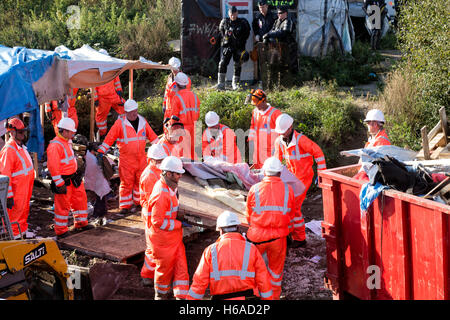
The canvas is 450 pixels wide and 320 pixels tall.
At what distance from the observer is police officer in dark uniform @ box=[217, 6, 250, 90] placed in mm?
13539

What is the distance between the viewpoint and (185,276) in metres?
6.37

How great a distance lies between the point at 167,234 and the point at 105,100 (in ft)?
22.0

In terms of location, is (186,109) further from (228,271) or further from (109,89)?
(228,271)

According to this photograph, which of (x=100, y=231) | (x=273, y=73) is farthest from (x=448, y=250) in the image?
(x=273, y=73)

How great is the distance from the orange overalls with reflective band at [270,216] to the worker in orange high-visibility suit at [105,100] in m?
6.77

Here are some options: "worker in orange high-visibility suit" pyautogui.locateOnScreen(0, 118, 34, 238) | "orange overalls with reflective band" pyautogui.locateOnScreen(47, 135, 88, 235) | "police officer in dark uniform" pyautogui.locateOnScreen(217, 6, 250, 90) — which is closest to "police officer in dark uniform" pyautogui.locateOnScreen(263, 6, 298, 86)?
"police officer in dark uniform" pyautogui.locateOnScreen(217, 6, 250, 90)

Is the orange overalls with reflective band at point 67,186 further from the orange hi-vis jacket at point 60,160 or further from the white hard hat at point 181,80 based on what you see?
the white hard hat at point 181,80

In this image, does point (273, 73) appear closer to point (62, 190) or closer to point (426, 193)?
point (62, 190)

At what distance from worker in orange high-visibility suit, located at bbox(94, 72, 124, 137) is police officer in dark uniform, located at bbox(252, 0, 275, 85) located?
362cm

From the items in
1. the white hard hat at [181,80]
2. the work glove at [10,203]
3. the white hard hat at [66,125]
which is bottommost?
the work glove at [10,203]

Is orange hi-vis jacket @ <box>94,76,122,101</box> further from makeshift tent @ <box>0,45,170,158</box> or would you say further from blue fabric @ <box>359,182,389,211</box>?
blue fabric @ <box>359,182,389,211</box>

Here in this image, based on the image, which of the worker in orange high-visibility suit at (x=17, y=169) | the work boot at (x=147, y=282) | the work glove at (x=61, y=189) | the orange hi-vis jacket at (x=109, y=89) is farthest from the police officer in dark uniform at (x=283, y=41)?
the work boot at (x=147, y=282)

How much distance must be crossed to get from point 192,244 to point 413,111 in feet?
17.8

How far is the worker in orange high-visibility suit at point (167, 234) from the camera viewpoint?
6227 millimetres
